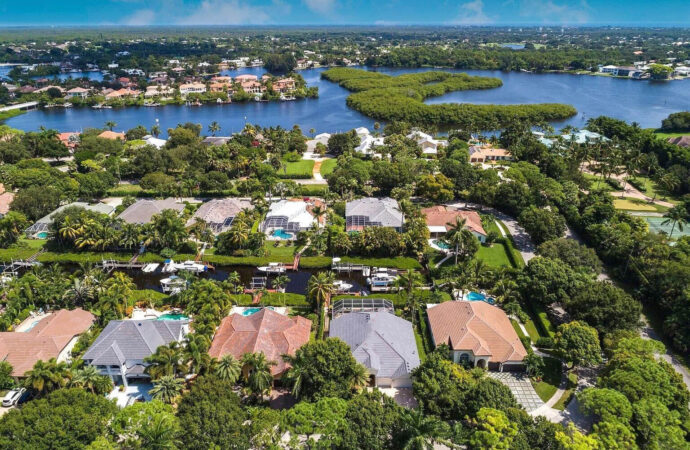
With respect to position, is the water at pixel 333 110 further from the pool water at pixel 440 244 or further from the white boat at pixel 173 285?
the white boat at pixel 173 285

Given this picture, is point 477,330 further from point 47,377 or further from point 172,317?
point 47,377

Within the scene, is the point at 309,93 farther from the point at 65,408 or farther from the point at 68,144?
the point at 65,408

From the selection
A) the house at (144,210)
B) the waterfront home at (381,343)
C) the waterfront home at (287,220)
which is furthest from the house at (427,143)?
the waterfront home at (381,343)

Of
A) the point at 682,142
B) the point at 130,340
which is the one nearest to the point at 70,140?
the point at 130,340

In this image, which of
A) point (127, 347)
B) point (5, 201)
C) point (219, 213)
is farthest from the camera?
point (5, 201)

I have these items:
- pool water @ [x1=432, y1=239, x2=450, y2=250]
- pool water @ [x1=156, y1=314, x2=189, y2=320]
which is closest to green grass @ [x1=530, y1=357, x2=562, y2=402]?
pool water @ [x1=432, y1=239, x2=450, y2=250]

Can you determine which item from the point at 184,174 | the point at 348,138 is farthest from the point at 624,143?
the point at 184,174
